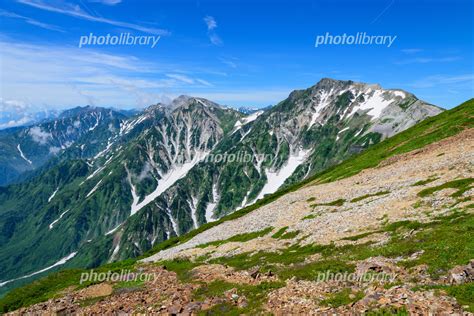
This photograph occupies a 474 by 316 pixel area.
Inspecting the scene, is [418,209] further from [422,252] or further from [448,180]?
[422,252]

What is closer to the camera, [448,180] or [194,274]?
[194,274]

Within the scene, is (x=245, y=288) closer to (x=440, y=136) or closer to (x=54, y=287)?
(x=54, y=287)

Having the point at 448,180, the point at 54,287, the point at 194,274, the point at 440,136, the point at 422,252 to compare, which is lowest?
the point at 54,287

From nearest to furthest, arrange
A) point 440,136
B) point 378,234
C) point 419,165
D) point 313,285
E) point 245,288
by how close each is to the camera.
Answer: point 313,285 < point 245,288 < point 378,234 < point 419,165 < point 440,136

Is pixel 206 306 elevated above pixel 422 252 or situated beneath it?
situated beneath

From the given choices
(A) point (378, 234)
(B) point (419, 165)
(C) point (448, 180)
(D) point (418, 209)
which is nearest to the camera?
(A) point (378, 234)

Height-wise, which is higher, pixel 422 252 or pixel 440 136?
pixel 440 136

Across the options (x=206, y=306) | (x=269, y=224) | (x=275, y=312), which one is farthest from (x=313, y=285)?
(x=269, y=224)

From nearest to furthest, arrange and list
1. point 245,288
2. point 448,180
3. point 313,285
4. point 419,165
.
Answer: point 313,285
point 245,288
point 448,180
point 419,165

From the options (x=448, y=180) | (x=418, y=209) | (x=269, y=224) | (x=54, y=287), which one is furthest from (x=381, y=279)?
(x=54, y=287)
